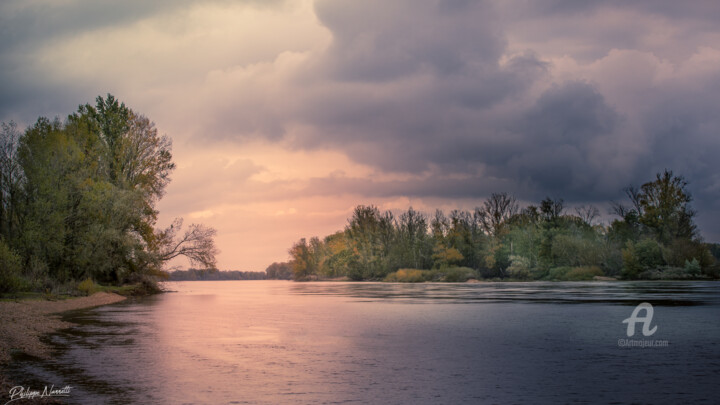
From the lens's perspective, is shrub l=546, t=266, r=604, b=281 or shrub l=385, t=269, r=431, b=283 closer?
shrub l=546, t=266, r=604, b=281

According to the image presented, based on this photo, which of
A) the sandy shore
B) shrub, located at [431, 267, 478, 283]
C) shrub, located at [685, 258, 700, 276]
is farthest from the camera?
shrub, located at [431, 267, 478, 283]

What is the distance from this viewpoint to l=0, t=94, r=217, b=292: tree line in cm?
3656

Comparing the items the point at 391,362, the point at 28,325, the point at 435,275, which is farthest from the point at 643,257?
the point at 28,325

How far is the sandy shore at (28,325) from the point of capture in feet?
46.7

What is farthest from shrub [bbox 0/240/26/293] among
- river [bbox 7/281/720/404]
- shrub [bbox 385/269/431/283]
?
shrub [bbox 385/269/431/283]

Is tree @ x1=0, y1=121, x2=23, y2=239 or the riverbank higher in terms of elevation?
tree @ x1=0, y1=121, x2=23, y2=239

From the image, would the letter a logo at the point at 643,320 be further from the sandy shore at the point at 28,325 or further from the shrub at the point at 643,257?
the shrub at the point at 643,257

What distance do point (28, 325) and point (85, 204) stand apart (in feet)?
79.5

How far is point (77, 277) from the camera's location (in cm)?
4312

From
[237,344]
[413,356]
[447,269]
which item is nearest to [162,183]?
[237,344]

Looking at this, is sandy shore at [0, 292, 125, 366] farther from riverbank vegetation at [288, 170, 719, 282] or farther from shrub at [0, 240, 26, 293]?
riverbank vegetation at [288, 170, 719, 282]

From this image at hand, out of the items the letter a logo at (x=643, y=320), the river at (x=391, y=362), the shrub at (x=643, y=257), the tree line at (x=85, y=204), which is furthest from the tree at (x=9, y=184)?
the shrub at (x=643, y=257)

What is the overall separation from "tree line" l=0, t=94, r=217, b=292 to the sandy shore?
3024mm

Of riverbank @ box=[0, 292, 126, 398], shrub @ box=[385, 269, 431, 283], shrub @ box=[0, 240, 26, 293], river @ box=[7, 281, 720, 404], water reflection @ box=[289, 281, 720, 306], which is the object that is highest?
shrub @ box=[0, 240, 26, 293]
